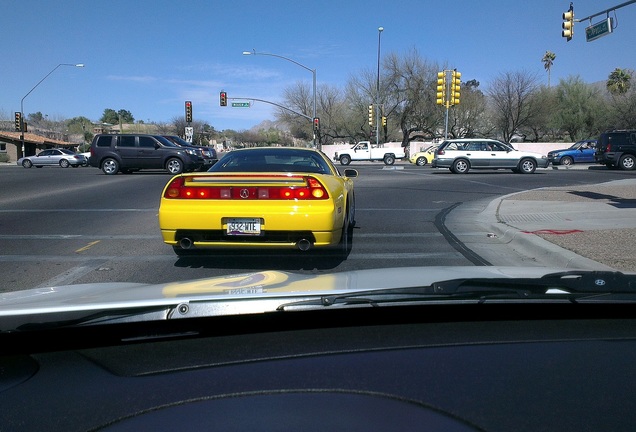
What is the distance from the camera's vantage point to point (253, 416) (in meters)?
2.00

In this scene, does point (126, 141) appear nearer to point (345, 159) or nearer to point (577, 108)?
point (345, 159)

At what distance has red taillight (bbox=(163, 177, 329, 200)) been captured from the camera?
6643 millimetres

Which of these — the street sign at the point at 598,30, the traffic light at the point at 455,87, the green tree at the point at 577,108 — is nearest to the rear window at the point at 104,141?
the traffic light at the point at 455,87

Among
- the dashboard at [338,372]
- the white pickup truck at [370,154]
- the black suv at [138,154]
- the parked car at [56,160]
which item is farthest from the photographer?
the white pickup truck at [370,154]

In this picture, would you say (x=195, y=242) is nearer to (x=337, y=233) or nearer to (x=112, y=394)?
(x=337, y=233)

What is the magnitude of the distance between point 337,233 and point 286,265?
3.22 feet

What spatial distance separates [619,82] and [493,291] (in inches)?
2774

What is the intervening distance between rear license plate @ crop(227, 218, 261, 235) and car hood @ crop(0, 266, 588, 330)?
2.62 meters

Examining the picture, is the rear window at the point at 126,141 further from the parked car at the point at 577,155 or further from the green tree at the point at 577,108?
the green tree at the point at 577,108

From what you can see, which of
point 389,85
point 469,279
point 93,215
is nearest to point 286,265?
point 469,279

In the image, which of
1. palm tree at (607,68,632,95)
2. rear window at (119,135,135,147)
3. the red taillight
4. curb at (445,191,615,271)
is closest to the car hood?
the red taillight

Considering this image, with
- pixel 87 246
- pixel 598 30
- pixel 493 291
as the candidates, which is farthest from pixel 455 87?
pixel 493 291

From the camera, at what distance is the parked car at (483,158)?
28.0 metres

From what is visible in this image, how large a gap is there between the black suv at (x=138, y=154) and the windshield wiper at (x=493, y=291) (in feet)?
79.8
